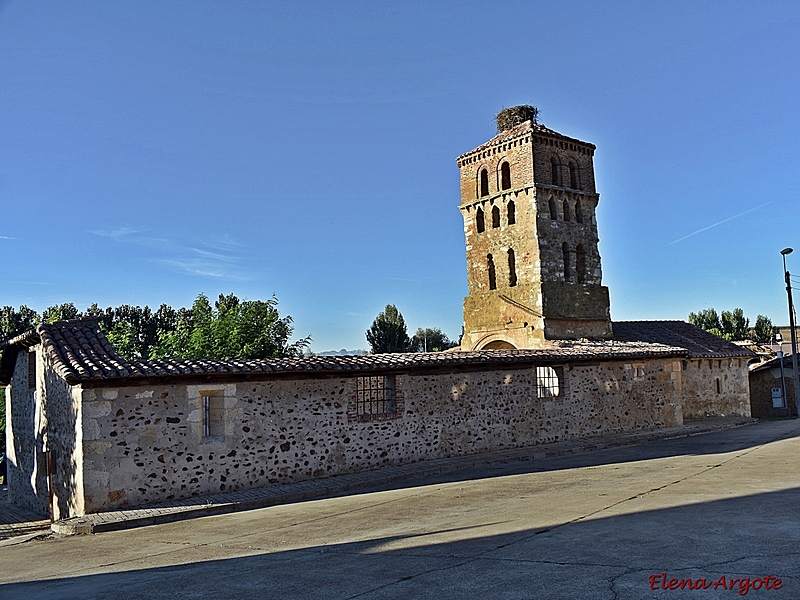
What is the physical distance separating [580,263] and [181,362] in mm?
18836

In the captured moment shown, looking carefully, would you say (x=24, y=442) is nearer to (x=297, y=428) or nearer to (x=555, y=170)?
(x=297, y=428)

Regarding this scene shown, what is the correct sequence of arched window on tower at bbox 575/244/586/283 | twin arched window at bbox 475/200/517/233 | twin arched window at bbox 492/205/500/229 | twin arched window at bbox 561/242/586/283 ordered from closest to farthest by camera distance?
twin arched window at bbox 561/242/586/283 < twin arched window at bbox 475/200/517/233 < arched window on tower at bbox 575/244/586/283 < twin arched window at bbox 492/205/500/229

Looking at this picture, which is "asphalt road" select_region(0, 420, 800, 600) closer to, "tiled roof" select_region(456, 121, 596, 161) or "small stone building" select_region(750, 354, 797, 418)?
"tiled roof" select_region(456, 121, 596, 161)

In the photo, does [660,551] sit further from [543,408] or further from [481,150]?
[481,150]

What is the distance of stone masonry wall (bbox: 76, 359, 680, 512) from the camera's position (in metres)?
11.8

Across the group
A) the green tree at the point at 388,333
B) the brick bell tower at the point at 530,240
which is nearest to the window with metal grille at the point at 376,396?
the brick bell tower at the point at 530,240

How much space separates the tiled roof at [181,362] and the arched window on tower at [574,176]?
12.0 metres

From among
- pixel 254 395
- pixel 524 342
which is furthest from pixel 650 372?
pixel 254 395

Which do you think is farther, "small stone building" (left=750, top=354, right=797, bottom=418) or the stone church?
"small stone building" (left=750, top=354, right=797, bottom=418)

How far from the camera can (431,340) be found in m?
67.6

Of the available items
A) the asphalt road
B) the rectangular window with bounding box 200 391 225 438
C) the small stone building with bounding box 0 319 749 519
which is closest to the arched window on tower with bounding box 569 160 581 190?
the small stone building with bounding box 0 319 749 519

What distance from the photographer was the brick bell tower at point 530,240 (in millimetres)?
26000

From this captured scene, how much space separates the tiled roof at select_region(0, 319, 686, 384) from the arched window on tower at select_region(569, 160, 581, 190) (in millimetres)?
12025

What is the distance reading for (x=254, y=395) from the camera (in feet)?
44.0
